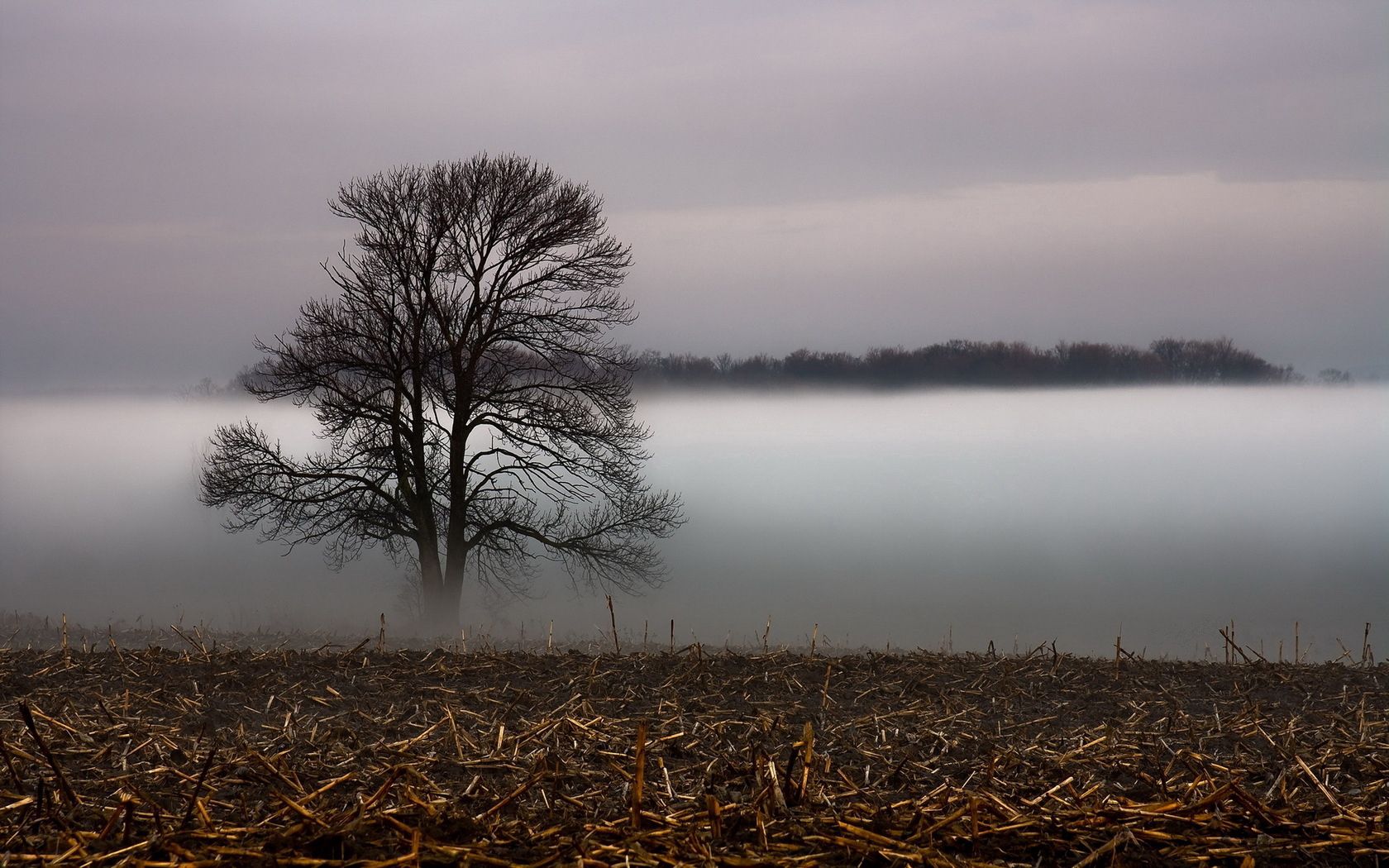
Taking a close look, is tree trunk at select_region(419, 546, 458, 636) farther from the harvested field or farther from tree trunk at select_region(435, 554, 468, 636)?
the harvested field

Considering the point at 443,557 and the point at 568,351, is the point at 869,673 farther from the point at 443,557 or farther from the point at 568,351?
the point at 443,557

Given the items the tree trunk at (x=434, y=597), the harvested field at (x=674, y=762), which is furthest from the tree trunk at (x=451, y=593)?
the harvested field at (x=674, y=762)

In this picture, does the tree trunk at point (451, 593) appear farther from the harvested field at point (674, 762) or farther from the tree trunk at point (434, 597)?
the harvested field at point (674, 762)

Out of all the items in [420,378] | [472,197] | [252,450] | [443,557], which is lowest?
[443,557]

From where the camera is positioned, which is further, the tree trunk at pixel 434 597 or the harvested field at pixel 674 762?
the tree trunk at pixel 434 597

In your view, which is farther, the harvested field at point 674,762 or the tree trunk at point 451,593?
the tree trunk at point 451,593

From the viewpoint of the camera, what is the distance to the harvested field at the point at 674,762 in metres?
3.38

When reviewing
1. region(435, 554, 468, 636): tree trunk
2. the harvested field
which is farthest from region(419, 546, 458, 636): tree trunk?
the harvested field

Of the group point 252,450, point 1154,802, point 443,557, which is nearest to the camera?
point 1154,802

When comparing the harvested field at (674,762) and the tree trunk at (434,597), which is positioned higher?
the harvested field at (674,762)

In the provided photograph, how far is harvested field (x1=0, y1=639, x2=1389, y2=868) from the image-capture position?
3385mm

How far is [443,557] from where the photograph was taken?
2530 cm

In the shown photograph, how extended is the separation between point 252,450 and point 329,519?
2.23m

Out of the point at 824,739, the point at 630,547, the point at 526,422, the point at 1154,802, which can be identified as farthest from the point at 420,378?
the point at 1154,802
